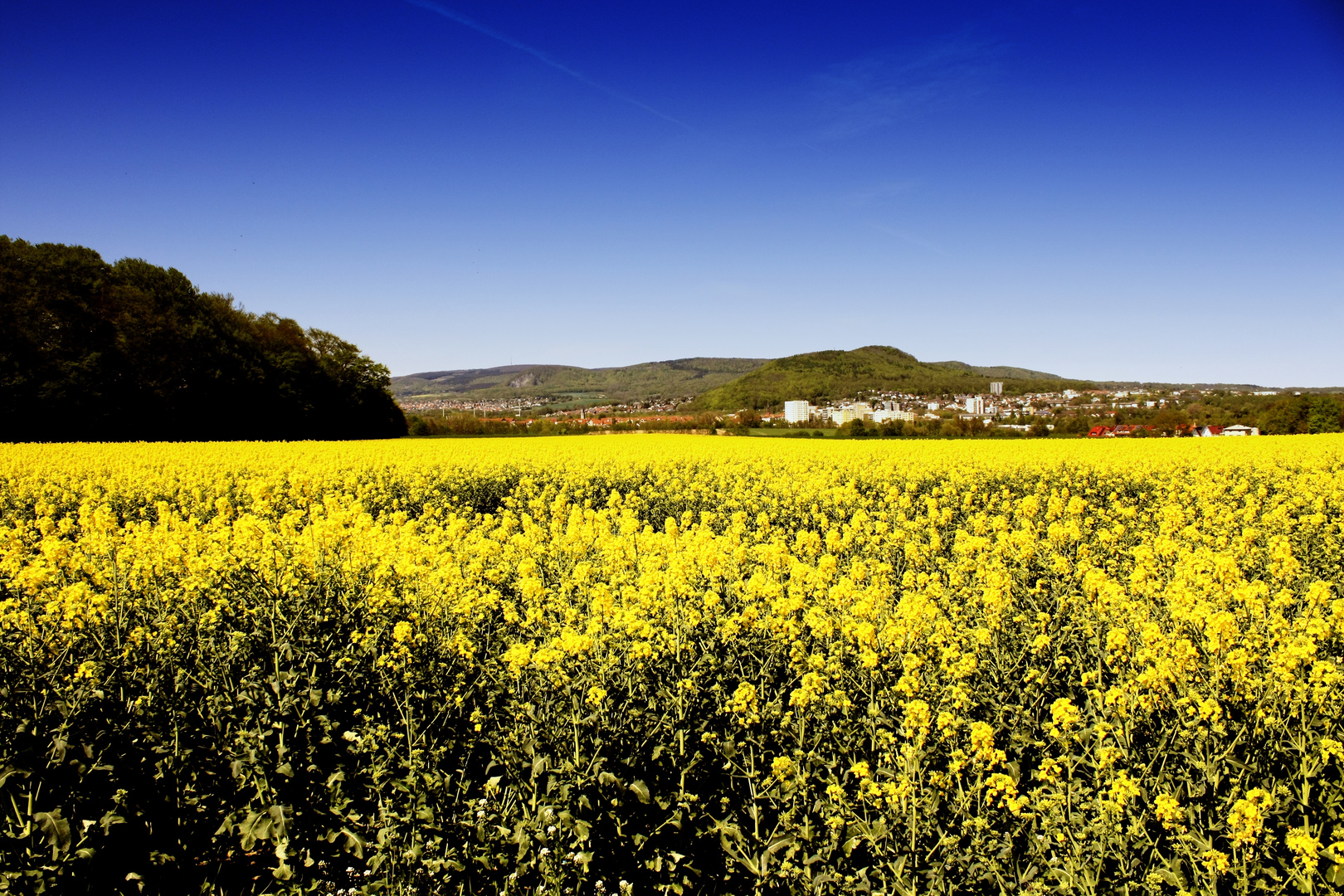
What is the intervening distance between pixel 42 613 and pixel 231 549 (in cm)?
132

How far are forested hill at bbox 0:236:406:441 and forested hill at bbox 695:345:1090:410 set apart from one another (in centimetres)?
6317

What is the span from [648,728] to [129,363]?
48.5 m

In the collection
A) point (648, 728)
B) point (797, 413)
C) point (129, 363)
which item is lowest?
point (648, 728)

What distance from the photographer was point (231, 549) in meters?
5.95

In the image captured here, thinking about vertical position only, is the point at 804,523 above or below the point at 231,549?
below

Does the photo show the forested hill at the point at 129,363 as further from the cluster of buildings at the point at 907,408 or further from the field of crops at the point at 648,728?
the cluster of buildings at the point at 907,408

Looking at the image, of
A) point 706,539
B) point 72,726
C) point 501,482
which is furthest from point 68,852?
point 501,482

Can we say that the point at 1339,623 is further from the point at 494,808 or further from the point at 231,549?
the point at 231,549

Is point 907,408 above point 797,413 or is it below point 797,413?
above

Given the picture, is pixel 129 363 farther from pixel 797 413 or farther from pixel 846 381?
pixel 846 381

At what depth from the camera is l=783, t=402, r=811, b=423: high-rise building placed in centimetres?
6981

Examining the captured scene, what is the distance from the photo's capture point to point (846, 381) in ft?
414

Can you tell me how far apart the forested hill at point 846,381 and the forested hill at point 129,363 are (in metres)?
63.2

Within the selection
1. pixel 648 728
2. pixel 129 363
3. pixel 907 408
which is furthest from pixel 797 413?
pixel 648 728
